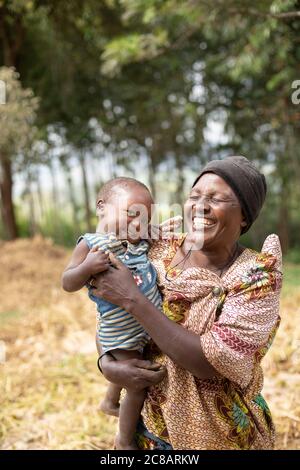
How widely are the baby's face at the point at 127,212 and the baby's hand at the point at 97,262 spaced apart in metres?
0.15

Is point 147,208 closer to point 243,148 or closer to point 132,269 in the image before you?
point 132,269

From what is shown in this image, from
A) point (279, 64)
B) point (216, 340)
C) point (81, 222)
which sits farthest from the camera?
point (81, 222)

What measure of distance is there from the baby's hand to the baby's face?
0.49 feet

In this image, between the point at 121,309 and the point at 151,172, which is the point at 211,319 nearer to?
the point at 121,309

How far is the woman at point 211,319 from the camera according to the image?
1591 mm

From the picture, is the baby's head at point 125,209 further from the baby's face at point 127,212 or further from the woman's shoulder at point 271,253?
the woman's shoulder at point 271,253

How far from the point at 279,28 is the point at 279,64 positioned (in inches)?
77.4

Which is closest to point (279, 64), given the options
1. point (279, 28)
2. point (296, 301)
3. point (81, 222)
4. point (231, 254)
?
point (279, 28)

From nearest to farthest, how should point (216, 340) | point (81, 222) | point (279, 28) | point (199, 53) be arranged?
point (216, 340), point (279, 28), point (199, 53), point (81, 222)

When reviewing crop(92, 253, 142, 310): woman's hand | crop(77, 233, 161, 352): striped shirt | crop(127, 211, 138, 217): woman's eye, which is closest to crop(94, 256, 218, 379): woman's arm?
crop(92, 253, 142, 310): woman's hand

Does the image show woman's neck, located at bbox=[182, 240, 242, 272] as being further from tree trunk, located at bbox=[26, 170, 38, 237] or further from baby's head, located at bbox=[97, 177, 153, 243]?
tree trunk, located at bbox=[26, 170, 38, 237]

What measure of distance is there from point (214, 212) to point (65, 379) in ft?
9.05

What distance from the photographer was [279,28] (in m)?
6.83

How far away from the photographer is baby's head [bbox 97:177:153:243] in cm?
178
